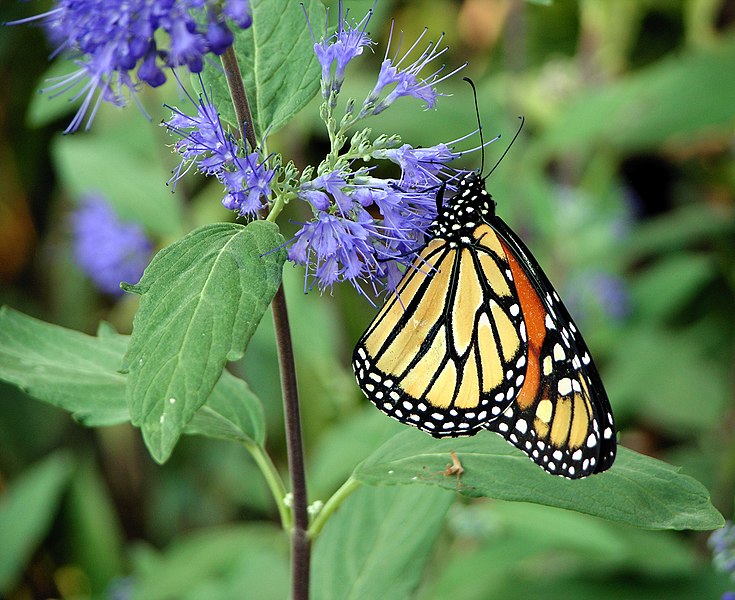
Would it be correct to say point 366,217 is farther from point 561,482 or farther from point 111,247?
point 111,247

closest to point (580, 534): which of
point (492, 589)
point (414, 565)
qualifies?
point (492, 589)

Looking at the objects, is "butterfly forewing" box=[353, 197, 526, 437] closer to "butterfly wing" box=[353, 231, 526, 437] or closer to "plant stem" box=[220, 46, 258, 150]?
"butterfly wing" box=[353, 231, 526, 437]

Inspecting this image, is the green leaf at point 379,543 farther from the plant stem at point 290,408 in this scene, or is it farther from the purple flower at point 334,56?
the purple flower at point 334,56

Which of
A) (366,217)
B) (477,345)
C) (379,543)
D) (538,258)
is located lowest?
(379,543)

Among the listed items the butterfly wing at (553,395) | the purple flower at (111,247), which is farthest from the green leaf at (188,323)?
the purple flower at (111,247)

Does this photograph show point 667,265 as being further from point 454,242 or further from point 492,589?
point 454,242

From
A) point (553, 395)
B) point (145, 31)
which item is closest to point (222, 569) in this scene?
point (553, 395)

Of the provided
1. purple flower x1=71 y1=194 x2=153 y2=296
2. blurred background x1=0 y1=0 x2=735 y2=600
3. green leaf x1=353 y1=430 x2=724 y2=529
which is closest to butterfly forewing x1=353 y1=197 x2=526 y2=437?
green leaf x1=353 y1=430 x2=724 y2=529
